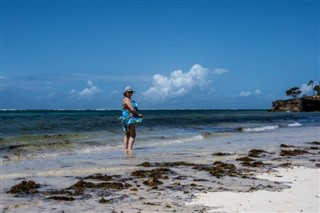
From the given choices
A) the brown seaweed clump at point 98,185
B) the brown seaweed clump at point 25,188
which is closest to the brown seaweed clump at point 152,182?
the brown seaweed clump at point 98,185

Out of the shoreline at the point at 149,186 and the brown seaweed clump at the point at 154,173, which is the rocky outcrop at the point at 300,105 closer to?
the shoreline at the point at 149,186

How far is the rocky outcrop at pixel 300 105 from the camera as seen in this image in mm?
123456

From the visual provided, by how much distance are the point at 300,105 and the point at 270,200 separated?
124 meters

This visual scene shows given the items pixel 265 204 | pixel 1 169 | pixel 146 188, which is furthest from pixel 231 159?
pixel 1 169

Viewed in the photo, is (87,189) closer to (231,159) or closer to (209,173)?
(209,173)

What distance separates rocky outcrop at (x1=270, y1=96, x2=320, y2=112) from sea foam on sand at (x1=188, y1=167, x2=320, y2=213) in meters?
123

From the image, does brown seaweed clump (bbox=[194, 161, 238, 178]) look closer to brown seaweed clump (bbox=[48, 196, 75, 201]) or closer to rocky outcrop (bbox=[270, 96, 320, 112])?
brown seaweed clump (bbox=[48, 196, 75, 201])

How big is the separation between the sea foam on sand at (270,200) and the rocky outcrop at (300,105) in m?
123

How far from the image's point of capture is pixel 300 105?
403 feet

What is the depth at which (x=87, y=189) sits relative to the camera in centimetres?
779

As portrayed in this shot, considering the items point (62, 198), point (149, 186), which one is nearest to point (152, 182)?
point (149, 186)

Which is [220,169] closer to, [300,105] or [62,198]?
[62,198]

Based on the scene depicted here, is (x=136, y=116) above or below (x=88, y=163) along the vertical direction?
above

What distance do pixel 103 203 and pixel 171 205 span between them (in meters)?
1.21
